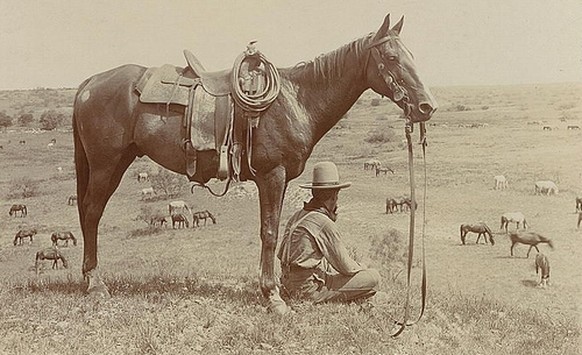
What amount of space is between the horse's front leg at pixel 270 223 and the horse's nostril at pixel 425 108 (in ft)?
3.54

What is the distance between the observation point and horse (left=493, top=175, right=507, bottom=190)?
9312 millimetres

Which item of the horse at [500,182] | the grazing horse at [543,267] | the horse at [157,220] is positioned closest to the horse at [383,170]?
the horse at [500,182]

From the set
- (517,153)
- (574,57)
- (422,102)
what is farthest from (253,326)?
(517,153)

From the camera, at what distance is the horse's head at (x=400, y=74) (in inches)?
163

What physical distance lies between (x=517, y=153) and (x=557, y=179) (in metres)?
0.96

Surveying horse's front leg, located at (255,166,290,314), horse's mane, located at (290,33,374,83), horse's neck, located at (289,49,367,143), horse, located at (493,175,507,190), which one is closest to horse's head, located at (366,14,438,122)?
horse's mane, located at (290,33,374,83)

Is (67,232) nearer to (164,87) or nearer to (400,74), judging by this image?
(164,87)

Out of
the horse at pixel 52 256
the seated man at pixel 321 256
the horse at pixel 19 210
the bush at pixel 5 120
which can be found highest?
the bush at pixel 5 120

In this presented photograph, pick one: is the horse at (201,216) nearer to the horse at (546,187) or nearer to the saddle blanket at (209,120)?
the horse at (546,187)

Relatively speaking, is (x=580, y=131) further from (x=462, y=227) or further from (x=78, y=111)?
(x=78, y=111)

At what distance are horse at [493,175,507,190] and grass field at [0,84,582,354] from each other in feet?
0.28

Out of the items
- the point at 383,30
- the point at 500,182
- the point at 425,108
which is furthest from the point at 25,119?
the point at 500,182

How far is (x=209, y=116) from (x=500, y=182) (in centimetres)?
637

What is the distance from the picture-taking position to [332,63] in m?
4.41
